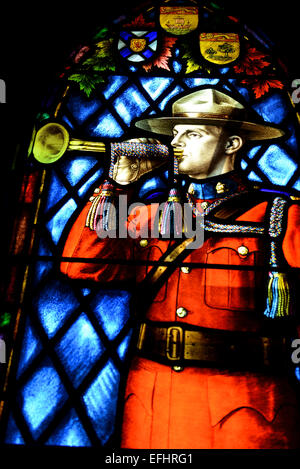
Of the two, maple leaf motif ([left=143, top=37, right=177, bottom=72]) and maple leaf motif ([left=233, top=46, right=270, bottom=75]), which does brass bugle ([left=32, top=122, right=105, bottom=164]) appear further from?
maple leaf motif ([left=233, top=46, right=270, bottom=75])

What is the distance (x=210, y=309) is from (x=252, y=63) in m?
2.12

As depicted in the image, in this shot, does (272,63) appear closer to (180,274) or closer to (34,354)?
(180,274)

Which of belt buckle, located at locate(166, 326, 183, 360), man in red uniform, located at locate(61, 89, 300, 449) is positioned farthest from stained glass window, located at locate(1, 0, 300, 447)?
belt buckle, located at locate(166, 326, 183, 360)

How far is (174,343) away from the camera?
2.74 metres

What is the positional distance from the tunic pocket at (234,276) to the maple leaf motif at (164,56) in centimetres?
164

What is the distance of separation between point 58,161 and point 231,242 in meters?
1.32

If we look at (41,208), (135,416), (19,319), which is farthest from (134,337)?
(41,208)

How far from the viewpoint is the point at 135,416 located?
2629 millimetres

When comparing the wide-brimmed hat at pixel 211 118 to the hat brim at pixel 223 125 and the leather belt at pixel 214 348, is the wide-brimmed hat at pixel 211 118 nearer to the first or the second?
the hat brim at pixel 223 125

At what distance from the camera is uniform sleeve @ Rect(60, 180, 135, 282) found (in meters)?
3.07

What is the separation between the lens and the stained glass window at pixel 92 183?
272 cm

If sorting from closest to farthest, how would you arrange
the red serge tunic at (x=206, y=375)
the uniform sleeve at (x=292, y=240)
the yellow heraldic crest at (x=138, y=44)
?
the red serge tunic at (x=206, y=375)
the uniform sleeve at (x=292, y=240)
the yellow heraldic crest at (x=138, y=44)

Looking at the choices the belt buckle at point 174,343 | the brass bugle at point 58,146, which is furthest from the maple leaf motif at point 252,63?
the belt buckle at point 174,343
